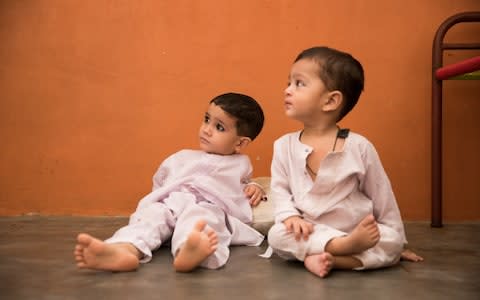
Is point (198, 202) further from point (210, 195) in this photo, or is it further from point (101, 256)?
point (101, 256)

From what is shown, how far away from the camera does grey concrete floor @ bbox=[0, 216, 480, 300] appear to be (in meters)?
1.02

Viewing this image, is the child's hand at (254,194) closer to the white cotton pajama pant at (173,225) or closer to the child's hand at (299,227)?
the white cotton pajama pant at (173,225)

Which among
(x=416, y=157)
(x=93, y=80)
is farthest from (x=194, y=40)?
(x=416, y=157)

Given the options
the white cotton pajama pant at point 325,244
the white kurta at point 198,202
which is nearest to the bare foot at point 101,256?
the white kurta at point 198,202

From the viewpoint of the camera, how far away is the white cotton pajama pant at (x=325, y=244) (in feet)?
3.94

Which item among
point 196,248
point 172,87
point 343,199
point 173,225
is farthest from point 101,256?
point 172,87

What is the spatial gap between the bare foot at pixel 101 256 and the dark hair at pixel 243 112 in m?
0.56

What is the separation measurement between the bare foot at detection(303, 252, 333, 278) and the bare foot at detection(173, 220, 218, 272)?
0.70ft

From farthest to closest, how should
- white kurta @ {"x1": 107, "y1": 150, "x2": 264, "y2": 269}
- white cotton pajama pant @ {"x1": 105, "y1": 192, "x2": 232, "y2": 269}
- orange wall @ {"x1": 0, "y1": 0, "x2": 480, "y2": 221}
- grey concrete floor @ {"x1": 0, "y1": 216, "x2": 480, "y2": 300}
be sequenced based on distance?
orange wall @ {"x1": 0, "y1": 0, "x2": 480, "y2": 221} < white kurta @ {"x1": 107, "y1": 150, "x2": 264, "y2": 269} < white cotton pajama pant @ {"x1": 105, "y1": 192, "x2": 232, "y2": 269} < grey concrete floor @ {"x1": 0, "y1": 216, "x2": 480, "y2": 300}

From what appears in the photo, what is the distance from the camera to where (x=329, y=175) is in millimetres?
1266

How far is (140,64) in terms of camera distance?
1935mm

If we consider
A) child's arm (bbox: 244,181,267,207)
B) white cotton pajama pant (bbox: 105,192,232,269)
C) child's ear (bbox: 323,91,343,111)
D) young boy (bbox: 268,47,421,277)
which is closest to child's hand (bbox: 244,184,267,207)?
child's arm (bbox: 244,181,267,207)

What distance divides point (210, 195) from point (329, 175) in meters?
0.40

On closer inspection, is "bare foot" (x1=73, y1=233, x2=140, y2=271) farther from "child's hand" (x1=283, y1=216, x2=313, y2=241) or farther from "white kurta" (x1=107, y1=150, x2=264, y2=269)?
"child's hand" (x1=283, y1=216, x2=313, y2=241)
